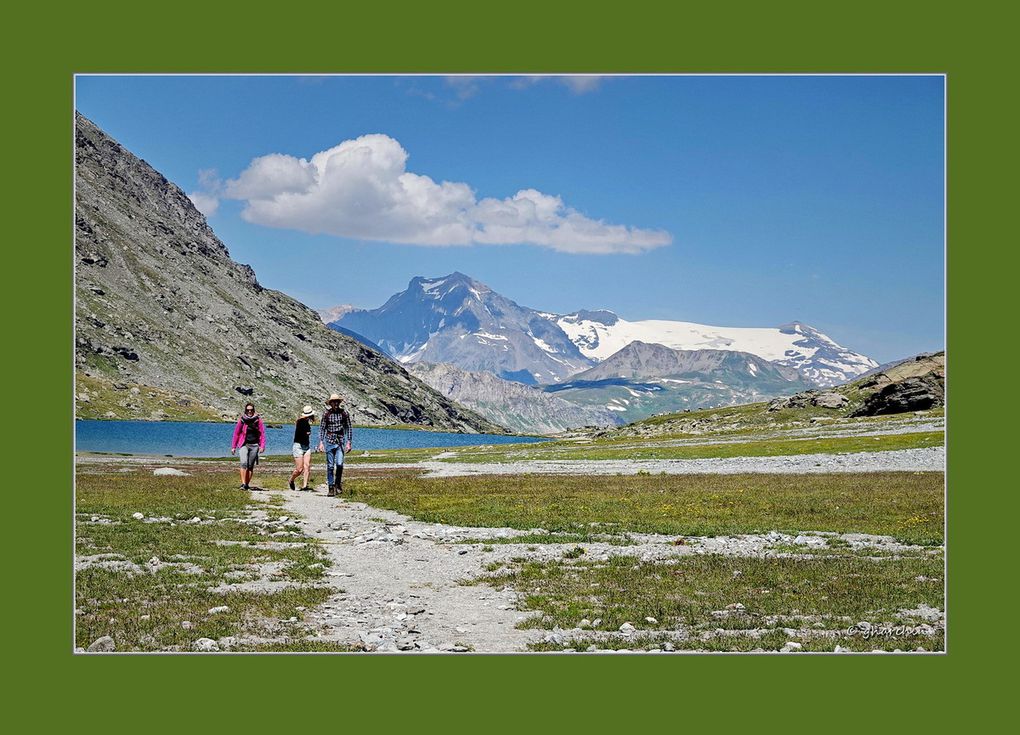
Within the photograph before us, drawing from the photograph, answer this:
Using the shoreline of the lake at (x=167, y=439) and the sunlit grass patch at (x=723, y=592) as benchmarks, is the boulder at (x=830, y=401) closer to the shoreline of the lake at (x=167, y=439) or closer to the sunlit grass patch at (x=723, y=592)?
the shoreline of the lake at (x=167, y=439)

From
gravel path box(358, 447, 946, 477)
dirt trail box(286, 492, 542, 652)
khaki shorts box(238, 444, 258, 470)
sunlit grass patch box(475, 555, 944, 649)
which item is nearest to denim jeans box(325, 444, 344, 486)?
khaki shorts box(238, 444, 258, 470)

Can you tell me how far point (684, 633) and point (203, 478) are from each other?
1482 inches

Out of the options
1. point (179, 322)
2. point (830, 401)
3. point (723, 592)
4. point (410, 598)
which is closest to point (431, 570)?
point (410, 598)

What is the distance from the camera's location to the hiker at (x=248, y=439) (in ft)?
121

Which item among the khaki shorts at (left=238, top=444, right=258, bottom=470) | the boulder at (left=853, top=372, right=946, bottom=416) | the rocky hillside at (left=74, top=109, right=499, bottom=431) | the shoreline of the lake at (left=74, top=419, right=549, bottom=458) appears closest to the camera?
the khaki shorts at (left=238, top=444, right=258, bottom=470)

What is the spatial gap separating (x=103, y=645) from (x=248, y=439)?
907 inches

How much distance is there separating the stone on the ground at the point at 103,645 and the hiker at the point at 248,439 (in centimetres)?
2149

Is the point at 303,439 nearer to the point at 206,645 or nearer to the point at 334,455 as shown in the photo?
the point at 334,455

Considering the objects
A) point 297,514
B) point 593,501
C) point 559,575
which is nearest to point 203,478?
point 297,514

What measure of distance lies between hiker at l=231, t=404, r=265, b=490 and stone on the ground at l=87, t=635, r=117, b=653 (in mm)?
21488

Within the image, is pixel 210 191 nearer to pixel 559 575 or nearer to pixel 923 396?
pixel 559 575

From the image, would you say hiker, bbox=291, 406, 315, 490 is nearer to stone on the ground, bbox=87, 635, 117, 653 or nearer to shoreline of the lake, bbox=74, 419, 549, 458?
shoreline of the lake, bbox=74, 419, 549, 458

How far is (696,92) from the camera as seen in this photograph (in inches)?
870

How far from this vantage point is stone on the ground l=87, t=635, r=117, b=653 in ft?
49.6
